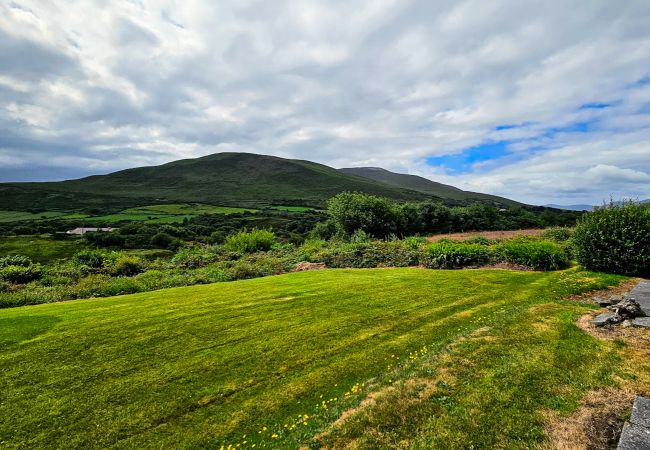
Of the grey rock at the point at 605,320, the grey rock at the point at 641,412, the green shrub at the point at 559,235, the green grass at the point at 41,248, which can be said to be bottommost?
the green grass at the point at 41,248

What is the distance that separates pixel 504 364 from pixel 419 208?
159 feet

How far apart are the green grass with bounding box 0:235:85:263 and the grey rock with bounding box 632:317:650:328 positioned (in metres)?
57.9

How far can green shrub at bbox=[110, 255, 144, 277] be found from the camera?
94.3ft

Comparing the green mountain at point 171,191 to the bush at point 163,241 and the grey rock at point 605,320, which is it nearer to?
the bush at point 163,241

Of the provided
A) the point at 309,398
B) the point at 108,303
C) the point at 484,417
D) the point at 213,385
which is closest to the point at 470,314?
the point at 484,417

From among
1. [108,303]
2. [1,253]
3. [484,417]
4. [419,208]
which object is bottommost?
[1,253]

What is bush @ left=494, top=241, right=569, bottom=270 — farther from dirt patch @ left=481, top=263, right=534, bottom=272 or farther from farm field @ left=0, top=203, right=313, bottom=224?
farm field @ left=0, top=203, right=313, bottom=224

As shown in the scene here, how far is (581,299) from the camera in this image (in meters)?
12.9

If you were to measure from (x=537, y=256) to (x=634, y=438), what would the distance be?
17553 mm

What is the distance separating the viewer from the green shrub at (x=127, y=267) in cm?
2875

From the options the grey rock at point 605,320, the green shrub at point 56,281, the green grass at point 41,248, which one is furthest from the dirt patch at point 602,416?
the green grass at point 41,248

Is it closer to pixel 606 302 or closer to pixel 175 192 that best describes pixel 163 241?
pixel 606 302

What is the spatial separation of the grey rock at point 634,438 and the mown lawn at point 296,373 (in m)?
0.96

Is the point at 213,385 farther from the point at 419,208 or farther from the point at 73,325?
the point at 419,208
